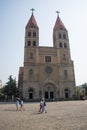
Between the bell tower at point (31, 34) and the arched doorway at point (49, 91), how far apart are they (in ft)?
43.3

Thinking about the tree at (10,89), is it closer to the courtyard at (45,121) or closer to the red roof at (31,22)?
the red roof at (31,22)

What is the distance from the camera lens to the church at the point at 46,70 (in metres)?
45.3

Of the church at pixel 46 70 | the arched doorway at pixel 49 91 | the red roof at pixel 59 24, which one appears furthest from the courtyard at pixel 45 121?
the red roof at pixel 59 24

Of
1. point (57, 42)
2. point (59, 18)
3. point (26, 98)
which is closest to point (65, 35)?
point (57, 42)

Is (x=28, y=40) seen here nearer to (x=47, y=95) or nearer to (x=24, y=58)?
(x=24, y=58)

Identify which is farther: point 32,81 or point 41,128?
point 32,81

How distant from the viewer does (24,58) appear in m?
47.9

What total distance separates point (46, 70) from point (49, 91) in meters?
6.06

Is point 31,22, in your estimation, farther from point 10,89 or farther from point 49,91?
point 49,91

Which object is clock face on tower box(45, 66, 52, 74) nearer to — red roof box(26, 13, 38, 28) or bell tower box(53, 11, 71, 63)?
bell tower box(53, 11, 71, 63)

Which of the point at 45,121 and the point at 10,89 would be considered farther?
the point at 10,89

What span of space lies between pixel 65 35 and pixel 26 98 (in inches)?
942

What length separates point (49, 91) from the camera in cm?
4681

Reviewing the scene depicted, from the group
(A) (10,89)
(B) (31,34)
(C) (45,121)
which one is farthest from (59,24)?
(C) (45,121)
